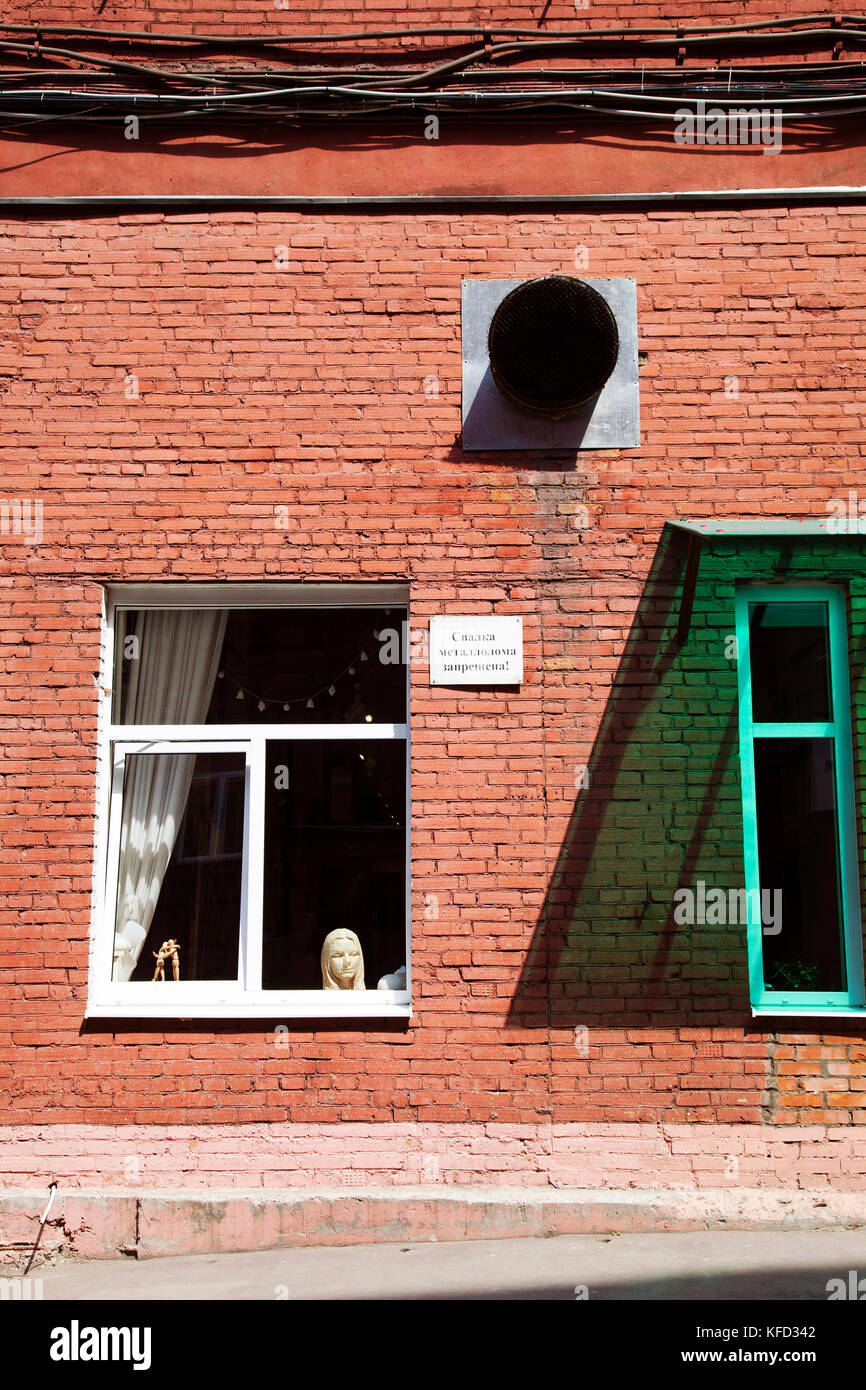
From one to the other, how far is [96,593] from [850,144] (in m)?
4.68

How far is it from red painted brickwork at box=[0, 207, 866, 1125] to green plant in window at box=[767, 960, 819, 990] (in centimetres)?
34

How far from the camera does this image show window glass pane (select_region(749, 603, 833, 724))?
20.8ft

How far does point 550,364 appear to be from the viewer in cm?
632

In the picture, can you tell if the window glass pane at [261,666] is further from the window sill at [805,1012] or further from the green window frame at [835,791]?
the window sill at [805,1012]

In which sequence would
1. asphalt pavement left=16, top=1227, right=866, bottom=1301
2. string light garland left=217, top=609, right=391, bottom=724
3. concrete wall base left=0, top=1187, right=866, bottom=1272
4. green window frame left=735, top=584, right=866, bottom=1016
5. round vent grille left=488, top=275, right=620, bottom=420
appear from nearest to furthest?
asphalt pavement left=16, top=1227, right=866, bottom=1301, concrete wall base left=0, top=1187, right=866, bottom=1272, green window frame left=735, top=584, right=866, bottom=1016, round vent grille left=488, top=275, right=620, bottom=420, string light garland left=217, top=609, right=391, bottom=724

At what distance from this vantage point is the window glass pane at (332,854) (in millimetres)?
6277

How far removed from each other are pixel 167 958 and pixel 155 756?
41.3 inches

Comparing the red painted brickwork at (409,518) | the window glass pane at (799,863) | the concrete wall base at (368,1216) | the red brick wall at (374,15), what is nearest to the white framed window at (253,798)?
the red painted brickwork at (409,518)

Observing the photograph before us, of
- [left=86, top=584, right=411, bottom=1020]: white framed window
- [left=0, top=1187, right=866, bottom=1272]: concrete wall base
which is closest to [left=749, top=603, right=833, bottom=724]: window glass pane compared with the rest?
[left=86, top=584, right=411, bottom=1020]: white framed window

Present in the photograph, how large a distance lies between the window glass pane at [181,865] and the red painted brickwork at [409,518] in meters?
0.31

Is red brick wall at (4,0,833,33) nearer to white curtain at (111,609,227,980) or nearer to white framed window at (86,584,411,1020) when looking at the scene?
white framed window at (86,584,411,1020)

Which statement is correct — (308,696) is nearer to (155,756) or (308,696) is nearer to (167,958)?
(155,756)

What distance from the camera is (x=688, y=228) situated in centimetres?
652

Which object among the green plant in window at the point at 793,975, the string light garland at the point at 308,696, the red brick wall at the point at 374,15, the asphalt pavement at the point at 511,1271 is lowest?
the asphalt pavement at the point at 511,1271
